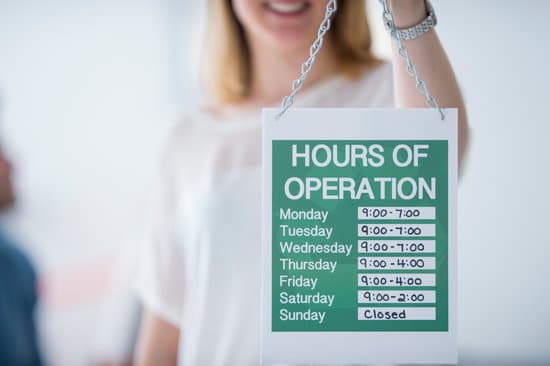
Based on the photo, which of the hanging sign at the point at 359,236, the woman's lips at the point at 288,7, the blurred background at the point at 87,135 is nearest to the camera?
the hanging sign at the point at 359,236

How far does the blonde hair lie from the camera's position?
93 centimetres

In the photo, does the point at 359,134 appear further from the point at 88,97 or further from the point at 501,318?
the point at 88,97

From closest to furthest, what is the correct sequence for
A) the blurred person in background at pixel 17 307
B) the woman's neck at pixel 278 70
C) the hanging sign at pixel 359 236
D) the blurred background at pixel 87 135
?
the hanging sign at pixel 359 236, the woman's neck at pixel 278 70, the blurred person in background at pixel 17 307, the blurred background at pixel 87 135

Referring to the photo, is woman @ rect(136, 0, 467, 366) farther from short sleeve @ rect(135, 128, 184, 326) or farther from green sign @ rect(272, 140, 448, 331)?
green sign @ rect(272, 140, 448, 331)

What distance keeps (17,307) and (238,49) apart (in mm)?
1087

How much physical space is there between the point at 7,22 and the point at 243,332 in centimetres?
219

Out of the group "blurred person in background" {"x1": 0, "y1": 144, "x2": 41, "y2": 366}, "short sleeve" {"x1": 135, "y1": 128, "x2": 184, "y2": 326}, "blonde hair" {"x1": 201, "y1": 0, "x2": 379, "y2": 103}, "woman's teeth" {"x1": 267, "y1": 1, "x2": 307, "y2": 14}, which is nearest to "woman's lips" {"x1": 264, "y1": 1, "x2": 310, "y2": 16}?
"woman's teeth" {"x1": 267, "y1": 1, "x2": 307, "y2": 14}

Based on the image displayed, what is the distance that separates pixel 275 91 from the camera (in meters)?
1.03

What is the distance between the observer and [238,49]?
1054 millimetres

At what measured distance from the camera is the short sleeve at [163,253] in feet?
3.38

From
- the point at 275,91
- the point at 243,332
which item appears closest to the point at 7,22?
the point at 275,91

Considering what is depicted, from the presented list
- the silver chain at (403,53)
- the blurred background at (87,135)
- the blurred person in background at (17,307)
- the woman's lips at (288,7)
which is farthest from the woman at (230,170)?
the blurred person in background at (17,307)

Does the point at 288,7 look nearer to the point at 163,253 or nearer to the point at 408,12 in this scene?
the point at 408,12

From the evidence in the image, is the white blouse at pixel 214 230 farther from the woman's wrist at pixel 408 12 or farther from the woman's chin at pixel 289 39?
the woman's wrist at pixel 408 12
